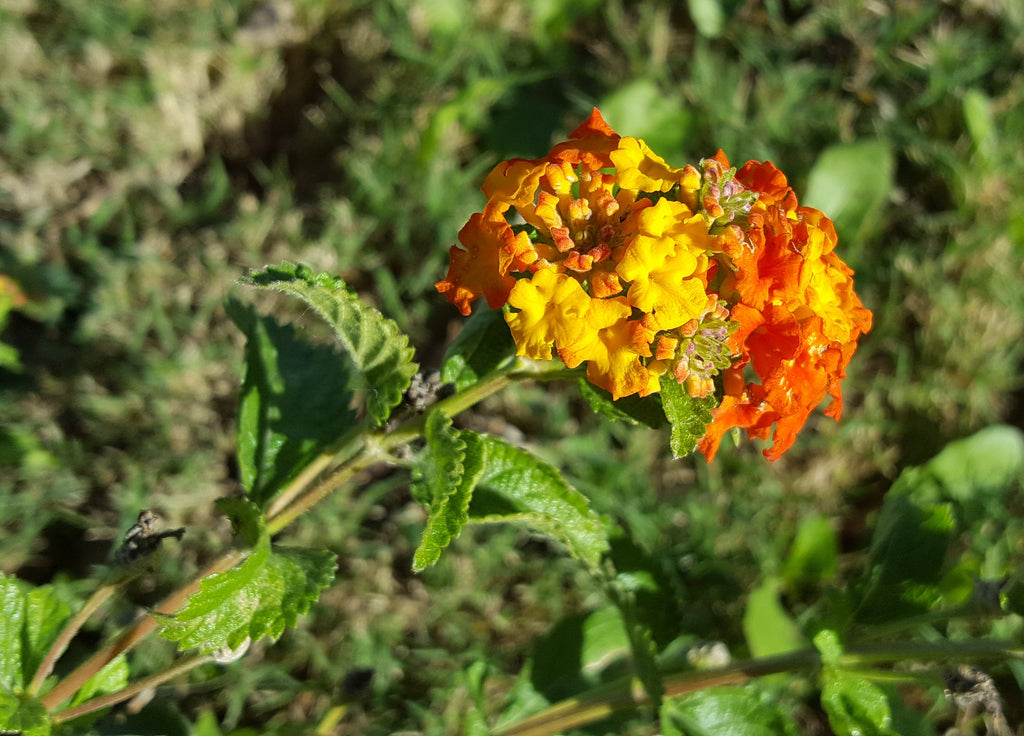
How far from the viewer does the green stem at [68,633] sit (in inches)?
70.3

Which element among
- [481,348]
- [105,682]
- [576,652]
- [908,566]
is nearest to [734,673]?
[908,566]

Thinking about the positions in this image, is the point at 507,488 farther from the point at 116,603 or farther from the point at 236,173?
the point at 236,173

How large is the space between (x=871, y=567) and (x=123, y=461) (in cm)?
232

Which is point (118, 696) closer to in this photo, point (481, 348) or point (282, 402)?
point (282, 402)

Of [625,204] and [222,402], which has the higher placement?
[625,204]

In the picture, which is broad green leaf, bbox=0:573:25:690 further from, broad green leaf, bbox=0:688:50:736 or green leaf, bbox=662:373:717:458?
green leaf, bbox=662:373:717:458

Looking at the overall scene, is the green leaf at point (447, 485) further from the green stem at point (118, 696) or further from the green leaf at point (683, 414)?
the green stem at point (118, 696)

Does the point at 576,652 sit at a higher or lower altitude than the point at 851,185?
lower

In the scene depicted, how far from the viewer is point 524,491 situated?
179 cm

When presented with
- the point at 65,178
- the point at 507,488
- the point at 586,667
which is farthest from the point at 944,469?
the point at 65,178

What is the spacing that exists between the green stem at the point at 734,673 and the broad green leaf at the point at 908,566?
0.27 feet

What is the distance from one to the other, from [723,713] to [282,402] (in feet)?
4.18

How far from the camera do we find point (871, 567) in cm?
211

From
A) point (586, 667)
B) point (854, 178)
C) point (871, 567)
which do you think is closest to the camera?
point (871, 567)
